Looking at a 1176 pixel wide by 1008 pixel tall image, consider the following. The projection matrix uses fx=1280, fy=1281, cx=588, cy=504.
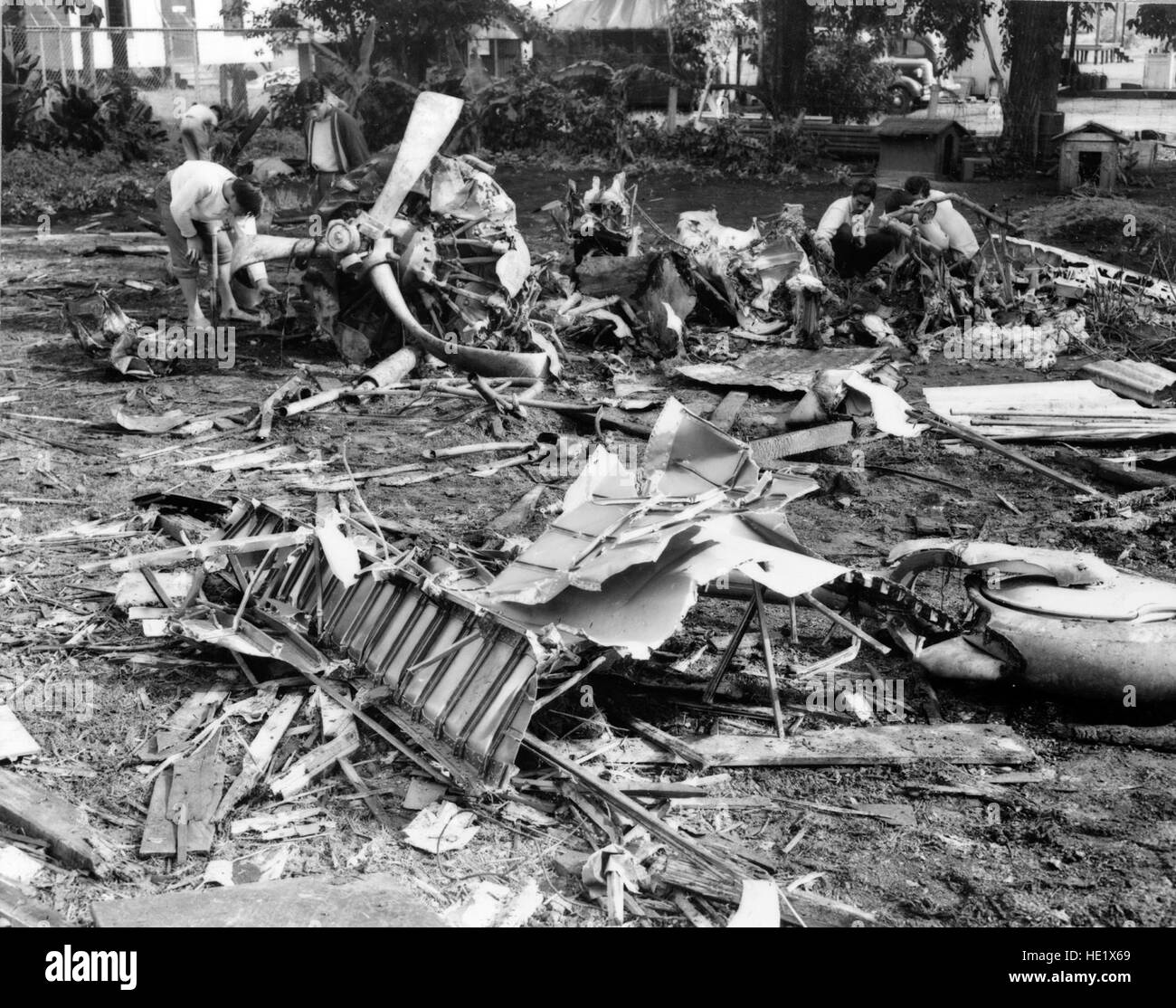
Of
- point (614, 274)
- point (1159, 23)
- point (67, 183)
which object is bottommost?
point (614, 274)

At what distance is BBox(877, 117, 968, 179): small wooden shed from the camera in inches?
911

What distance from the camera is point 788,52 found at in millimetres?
28656

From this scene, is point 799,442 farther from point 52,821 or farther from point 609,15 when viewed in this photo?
point 609,15

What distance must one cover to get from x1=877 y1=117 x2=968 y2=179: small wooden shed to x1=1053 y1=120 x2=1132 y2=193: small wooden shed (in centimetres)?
215

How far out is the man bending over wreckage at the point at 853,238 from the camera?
1470cm

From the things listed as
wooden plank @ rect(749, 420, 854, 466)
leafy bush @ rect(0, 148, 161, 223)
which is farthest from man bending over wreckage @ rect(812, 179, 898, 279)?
leafy bush @ rect(0, 148, 161, 223)

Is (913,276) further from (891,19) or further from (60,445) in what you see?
(891,19)

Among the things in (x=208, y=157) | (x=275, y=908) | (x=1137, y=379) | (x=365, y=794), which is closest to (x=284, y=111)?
(x=208, y=157)

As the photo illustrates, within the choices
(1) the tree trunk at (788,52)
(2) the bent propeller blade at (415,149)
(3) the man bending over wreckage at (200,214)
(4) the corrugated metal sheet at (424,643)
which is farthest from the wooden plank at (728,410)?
(1) the tree trunk at (788,52)

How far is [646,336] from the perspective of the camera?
13.4 m

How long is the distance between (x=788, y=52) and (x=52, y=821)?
27069 millimetres

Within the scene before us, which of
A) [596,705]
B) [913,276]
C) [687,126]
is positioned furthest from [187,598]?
[687,126]

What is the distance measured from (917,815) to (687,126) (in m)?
23.8
